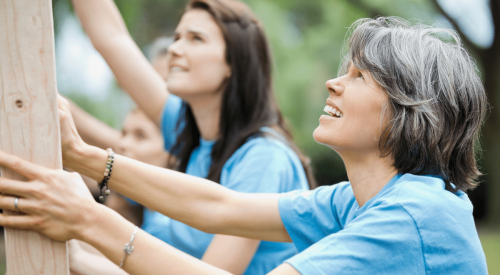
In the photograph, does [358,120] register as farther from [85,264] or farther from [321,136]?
[85,264]

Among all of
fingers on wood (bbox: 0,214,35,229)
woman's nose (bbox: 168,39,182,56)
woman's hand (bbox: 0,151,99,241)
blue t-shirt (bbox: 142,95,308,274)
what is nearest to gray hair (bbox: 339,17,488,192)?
blue t-shirt (bbox: 142,95,308,274)

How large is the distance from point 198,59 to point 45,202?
55.3 inches

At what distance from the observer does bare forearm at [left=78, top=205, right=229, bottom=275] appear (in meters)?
1.23

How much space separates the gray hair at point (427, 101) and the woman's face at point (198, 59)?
1.12 meters

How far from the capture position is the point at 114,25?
2523mm

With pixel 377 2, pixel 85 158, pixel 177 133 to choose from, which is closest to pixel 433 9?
pixel 377 2

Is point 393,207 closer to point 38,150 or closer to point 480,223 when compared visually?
point 38,150

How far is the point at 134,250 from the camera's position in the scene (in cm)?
125

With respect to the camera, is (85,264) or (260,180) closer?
(260,180)

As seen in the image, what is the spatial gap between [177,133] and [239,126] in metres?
0.55

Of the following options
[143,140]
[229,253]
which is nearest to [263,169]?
[229,253]

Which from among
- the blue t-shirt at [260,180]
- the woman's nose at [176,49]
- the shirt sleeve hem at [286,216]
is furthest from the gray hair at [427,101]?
the woman's nose at [176,49]

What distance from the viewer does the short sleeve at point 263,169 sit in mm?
2107

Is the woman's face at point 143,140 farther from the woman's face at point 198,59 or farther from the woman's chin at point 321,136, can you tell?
the woman's chin at point 321,136
